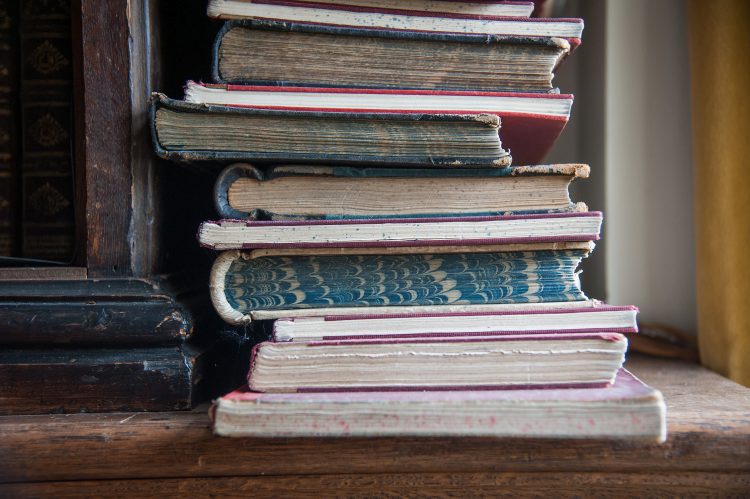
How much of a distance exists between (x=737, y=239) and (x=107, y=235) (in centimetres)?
80

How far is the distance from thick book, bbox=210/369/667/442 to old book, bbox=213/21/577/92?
0.34 m

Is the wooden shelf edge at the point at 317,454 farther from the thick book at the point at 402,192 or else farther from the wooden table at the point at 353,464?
the thick book at the point at 402,192

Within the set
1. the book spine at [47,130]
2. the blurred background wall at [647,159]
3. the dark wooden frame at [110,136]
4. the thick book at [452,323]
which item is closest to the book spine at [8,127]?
the book spine at [47,130]

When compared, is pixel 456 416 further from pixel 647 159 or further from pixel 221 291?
pixel 647 159

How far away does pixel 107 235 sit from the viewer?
579 mm

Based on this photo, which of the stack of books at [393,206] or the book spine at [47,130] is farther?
the book spine at [47,130]

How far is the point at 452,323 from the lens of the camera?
22.0 inches

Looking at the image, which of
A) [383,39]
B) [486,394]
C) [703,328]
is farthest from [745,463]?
[383,39]

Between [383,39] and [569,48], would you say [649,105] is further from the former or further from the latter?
[383,39]

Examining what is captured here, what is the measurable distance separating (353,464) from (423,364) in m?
0.11

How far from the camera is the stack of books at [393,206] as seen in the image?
0.52 meters

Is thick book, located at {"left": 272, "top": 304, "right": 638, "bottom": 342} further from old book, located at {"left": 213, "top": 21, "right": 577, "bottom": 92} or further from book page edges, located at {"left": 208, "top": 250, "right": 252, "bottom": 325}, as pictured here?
old book, located at {"left": 213, "top": 21, "right": 577, "bottom": 92}

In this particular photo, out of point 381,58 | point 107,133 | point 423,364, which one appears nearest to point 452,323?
point 423,364

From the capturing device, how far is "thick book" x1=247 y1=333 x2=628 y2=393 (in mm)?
517
